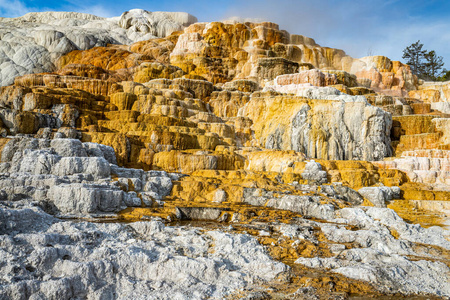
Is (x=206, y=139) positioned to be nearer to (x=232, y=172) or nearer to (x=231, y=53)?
Result: (x=232, y=172)

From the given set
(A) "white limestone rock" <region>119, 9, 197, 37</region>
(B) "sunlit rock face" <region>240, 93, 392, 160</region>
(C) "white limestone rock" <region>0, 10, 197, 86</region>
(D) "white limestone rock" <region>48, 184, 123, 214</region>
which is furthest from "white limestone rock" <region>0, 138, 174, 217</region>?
→ (A) "white limestone rock" <region>119, 9, 197, 37</region>

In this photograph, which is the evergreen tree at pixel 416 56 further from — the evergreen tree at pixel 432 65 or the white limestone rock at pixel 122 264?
the white limestone rock at pixel 122 264

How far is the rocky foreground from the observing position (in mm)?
4723

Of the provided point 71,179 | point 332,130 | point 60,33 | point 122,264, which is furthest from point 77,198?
point 60,33

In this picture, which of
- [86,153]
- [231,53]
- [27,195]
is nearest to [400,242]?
[27,195]

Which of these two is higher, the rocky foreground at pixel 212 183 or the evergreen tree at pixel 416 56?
the evergreen tree at pixel 416 56

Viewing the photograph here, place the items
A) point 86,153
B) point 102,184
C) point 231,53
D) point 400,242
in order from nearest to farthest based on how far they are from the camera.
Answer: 1. point 400,242
2. point 102,184
3. point 86,153
4. point 231,53

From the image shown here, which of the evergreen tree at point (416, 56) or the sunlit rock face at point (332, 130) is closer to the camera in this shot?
the sunlit rock face at point (332, 130)

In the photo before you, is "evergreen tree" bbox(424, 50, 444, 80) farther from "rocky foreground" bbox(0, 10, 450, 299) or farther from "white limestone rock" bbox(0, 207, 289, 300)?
"white limestone rock" bbox(0, 207, 289, 300)

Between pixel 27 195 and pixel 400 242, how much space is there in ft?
27.5

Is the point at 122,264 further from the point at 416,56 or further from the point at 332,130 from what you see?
the point at 416,56

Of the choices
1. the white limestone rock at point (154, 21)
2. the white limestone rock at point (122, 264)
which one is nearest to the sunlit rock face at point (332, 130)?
the white limestone rock at point (122, 264)

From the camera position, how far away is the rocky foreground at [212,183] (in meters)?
4.72

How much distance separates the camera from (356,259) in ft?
18.9
